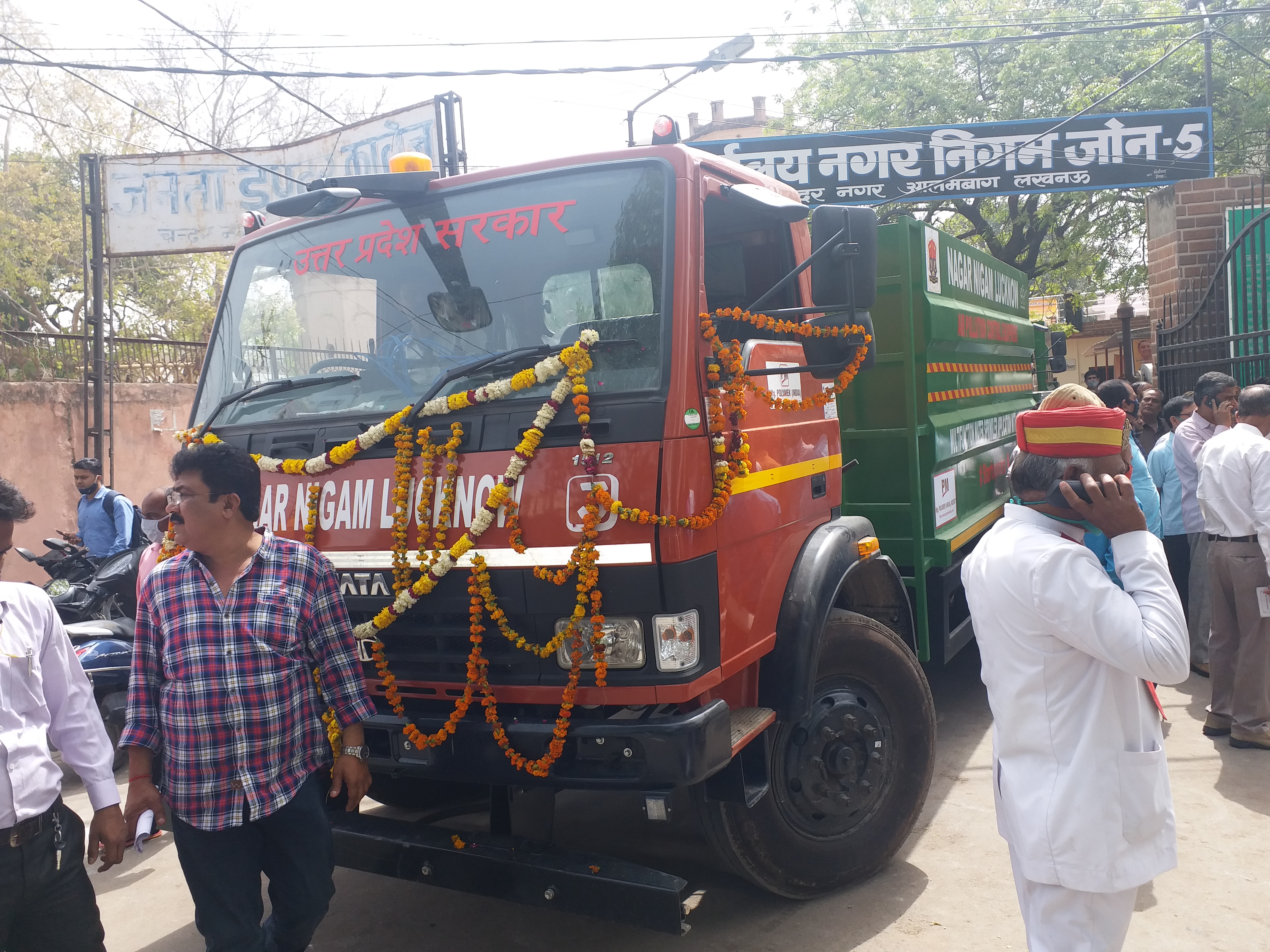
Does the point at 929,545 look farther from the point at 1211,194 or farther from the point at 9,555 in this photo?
the point at 9,555

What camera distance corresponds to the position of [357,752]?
109 inches

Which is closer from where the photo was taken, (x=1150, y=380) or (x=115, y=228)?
(x=1150, y=380)

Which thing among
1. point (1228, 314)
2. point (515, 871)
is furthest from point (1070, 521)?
point (1228, 314)

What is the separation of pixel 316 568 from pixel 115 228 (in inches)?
385

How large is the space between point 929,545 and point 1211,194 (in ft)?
23.7

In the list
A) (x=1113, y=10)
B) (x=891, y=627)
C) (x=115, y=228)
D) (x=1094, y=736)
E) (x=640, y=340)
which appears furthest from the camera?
(x=1113, y=10)

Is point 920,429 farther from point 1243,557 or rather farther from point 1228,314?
point 1228,314

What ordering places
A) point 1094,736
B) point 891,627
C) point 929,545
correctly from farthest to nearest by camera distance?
point 929,545 < point 891,627 < point 1094,736

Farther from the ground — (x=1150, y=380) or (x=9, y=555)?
(x=1150, y=380)

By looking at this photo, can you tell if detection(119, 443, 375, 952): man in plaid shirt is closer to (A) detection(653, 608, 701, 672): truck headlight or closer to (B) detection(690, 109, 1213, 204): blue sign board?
(A) detection(653, 608, 701, 672): truck headlight

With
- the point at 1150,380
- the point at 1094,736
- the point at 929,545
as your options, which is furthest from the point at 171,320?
the point at 1094,736

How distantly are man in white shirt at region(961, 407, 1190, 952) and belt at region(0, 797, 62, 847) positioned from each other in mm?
2199

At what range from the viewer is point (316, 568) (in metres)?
2.72

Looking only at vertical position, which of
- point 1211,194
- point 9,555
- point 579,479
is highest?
point 1211,194
